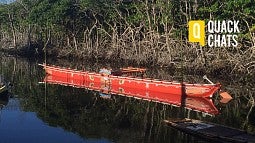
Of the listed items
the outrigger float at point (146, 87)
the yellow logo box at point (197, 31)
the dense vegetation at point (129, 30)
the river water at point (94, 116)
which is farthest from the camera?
the yellow logo box at point (197, 31)

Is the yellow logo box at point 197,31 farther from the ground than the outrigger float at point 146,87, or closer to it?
farther from the ground

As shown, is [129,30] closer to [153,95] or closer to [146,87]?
[146,87]

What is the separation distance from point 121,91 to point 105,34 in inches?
1108

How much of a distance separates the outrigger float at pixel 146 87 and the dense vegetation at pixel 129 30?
8765 mm

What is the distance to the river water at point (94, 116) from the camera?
25.8 metres

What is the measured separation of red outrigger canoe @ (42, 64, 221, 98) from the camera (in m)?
34.7

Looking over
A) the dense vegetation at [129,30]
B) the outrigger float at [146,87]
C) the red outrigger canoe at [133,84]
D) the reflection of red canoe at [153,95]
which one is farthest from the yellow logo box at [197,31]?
the reflection of red canoe at [153,95]

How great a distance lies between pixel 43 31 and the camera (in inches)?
3246

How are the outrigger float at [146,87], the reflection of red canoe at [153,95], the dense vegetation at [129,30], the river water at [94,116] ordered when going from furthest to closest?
1. the dense vegetation at [129,30]
2. the outrigger float at [146,87]
3. the reflection of red canoe at [153,95]
4. the river water at [94,116]

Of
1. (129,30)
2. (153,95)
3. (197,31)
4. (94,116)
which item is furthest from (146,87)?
(129,30)

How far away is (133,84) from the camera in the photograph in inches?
1542

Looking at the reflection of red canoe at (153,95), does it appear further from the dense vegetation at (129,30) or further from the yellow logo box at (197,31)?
the yellow logo box at (197,31)

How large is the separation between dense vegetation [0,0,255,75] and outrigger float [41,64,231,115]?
877 centimetres

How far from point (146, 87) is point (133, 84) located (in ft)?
5.12
